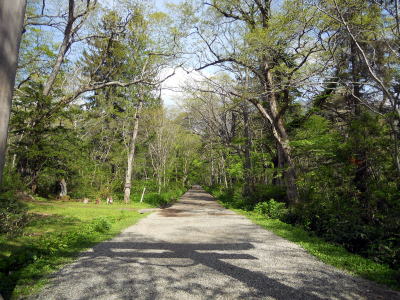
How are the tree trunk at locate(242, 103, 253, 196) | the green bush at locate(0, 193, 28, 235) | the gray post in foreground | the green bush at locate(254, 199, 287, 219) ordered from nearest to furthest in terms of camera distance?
1. the gray post in foreground
2. the green bush at locate(0, 193, 28, 235)
3. the green bush at locate(254, 199, 287, 219)
4. the tree trunk at locate(242, 103, 253, 196)

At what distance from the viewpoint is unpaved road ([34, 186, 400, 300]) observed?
3441mm

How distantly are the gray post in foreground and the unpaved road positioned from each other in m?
2.51

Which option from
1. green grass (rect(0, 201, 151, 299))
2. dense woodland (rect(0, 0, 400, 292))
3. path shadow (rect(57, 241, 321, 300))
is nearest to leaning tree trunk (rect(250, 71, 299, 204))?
dense woodland (rect(0, 0, 400, 292))

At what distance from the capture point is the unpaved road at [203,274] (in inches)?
135

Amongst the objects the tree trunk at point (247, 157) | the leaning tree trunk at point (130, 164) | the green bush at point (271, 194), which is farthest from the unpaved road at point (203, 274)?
the leaning tree trunk at point (130, 164)

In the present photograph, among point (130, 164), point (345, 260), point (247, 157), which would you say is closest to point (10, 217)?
point (345, 260)

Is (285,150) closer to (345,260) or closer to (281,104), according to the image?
(281,104)

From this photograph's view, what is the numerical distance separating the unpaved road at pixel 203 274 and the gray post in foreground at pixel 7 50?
2.51m

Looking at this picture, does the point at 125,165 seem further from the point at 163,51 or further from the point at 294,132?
the point at 294,132

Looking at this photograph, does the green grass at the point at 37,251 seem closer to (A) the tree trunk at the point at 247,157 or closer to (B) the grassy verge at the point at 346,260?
(B) the grassy verge at the point at 346,260

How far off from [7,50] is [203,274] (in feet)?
12.7

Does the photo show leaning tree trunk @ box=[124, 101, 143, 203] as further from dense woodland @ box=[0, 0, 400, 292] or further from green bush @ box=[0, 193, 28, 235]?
green bush @ box=[0, 193, 28, 235]

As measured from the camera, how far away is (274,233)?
25.6ft

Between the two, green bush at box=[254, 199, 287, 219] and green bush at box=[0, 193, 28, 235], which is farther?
green bush at box=[254, 199, 287, 219]
